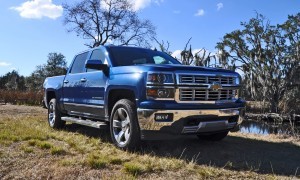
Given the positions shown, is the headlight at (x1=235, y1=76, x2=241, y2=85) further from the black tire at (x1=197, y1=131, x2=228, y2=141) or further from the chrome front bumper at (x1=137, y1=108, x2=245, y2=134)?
the black tire at (x1=197, y1=131, x2=228, y2=141)

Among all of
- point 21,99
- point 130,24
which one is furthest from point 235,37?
point 21,99

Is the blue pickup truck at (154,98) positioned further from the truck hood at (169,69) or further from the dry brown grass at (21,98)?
the dry brown grass at (21,98)

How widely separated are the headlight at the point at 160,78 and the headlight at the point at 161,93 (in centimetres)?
10

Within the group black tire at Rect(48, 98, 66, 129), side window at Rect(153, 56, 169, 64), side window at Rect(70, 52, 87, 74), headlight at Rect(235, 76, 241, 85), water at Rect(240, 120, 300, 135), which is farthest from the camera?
water at Rect(240, 120, 300, 135)

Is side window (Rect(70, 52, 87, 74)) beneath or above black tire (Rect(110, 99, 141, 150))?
above

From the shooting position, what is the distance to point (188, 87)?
16.9 ft

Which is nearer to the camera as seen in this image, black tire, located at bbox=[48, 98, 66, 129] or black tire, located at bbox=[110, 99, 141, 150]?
black tire, located at bbox=[110, 99, 141, 150]

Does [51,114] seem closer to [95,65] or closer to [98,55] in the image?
[98,55]

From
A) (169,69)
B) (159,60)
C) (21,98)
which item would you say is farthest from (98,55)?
(21,98)

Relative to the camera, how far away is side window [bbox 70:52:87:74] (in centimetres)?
764

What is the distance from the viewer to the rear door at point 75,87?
23.6 ft

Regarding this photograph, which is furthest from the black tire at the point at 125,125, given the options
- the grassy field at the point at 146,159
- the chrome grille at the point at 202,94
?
the chrome grille at the point at 202,94

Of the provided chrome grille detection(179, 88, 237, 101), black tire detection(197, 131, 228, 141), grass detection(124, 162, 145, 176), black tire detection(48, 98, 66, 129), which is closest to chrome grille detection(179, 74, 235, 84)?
chrome grille detection(179, 88, 237, 101)

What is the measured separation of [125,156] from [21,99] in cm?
2019
